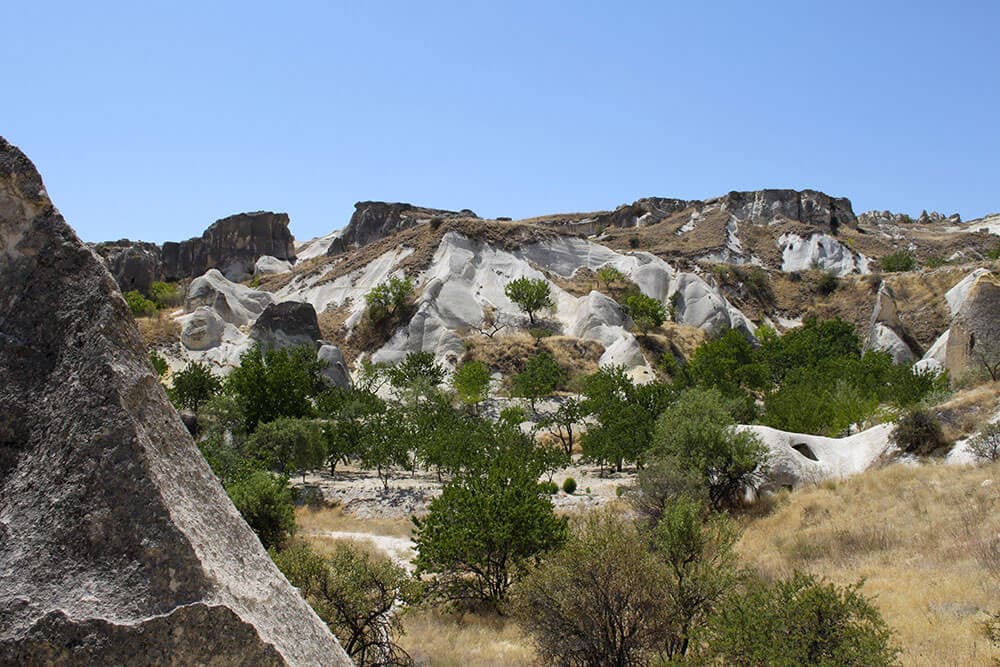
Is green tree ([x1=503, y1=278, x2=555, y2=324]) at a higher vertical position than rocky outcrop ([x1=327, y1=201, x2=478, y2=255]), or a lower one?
lower

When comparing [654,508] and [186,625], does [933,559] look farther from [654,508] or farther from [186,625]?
[186,625]

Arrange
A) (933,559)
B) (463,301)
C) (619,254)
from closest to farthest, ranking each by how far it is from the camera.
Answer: (933,559), (463,301), (619,254)

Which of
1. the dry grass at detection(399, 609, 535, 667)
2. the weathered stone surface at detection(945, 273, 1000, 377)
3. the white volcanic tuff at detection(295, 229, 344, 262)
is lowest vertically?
the dry grass at detection(399, 609, 535, 667)

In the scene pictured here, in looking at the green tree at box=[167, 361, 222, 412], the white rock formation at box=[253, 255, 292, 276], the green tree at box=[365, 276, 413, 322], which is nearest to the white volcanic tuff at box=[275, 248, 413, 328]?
the green tree at box=[365, 276, 413, 322]

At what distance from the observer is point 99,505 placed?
13.9 ft

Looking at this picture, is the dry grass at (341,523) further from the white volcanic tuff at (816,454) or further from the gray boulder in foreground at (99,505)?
the gray boulder in foreground at (99,505)

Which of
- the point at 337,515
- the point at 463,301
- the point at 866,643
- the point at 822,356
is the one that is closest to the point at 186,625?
the point at 866,643

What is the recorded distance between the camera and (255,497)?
21.7m

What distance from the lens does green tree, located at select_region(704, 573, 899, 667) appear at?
25.6ft

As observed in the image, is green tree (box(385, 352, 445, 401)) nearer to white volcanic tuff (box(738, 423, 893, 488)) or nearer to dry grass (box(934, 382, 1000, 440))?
white volcanic tuff (box(738, 423, 893, 488))

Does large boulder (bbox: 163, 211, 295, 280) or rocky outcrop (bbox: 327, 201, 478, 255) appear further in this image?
rocky outcrop (bbox: 327, 201, 478, 255)

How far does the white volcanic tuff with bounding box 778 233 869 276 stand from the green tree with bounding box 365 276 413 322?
6672cm

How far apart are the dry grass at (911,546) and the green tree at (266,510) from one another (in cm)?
1399

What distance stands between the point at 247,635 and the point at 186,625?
36 centimetres
